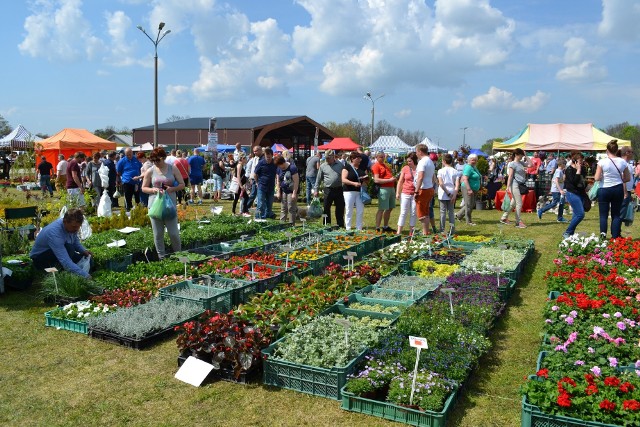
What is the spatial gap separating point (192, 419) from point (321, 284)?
2794 millimetres

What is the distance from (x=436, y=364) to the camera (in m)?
4.02

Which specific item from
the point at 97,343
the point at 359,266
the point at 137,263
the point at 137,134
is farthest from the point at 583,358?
the point at 137,134

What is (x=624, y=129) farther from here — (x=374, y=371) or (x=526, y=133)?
(x=374, y=371)

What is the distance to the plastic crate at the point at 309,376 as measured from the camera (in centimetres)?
402

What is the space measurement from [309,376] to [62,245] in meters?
4.00

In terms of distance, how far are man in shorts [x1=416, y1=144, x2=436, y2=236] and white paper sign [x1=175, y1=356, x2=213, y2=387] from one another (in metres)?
6.29

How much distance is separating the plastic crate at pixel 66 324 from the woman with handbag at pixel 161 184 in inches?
89.1

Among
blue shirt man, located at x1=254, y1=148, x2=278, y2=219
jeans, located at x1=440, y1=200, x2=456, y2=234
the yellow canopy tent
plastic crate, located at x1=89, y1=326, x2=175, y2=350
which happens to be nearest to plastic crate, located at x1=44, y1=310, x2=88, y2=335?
plastic crate, located at x1=89, y1=326, x2=175, y2=350

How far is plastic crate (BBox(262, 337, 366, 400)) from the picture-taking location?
13.2ft

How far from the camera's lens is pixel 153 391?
13.7 feet

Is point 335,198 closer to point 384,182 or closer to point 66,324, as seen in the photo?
point 384,182

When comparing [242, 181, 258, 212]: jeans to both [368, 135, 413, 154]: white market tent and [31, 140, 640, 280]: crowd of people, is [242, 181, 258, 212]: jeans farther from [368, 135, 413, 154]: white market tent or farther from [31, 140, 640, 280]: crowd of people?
[368, 135, 413, 154]: white market tent

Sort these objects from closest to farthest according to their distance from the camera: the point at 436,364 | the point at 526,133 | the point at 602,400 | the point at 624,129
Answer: the point at 602,400
the point at 436,364
the point at 526,133
the point at 624,129

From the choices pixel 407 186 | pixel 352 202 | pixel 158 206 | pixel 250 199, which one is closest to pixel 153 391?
pixel 158 206
